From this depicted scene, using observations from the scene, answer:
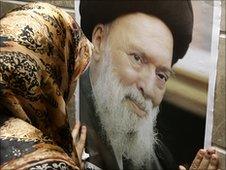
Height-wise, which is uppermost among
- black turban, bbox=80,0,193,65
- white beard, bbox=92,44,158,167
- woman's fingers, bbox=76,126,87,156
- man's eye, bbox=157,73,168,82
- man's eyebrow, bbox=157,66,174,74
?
black turban, bbox=80,0,193,65

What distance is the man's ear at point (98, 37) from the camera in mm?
1455

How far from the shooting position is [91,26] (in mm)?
1487

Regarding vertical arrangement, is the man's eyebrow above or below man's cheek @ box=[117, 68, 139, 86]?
above

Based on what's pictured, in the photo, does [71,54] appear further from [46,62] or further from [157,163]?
[157,163]

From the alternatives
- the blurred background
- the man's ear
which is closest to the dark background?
the blurred background

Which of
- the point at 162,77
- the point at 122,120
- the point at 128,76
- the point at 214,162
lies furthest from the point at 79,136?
the point at 214,162

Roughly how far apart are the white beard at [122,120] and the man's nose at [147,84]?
18 millimetres

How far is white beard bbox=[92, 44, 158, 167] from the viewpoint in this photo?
1.37 metres

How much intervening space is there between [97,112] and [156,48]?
0.40 m

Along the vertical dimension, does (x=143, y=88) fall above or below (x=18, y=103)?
below

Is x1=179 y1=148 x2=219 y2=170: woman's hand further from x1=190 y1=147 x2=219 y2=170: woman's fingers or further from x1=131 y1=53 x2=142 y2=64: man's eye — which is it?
x1=131 y1=53 x2=142 y2=64: man's eye

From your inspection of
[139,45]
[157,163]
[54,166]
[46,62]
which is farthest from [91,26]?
[54,166]

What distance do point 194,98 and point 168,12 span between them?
26cm

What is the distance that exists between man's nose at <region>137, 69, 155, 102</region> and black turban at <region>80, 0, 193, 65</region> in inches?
3.8
